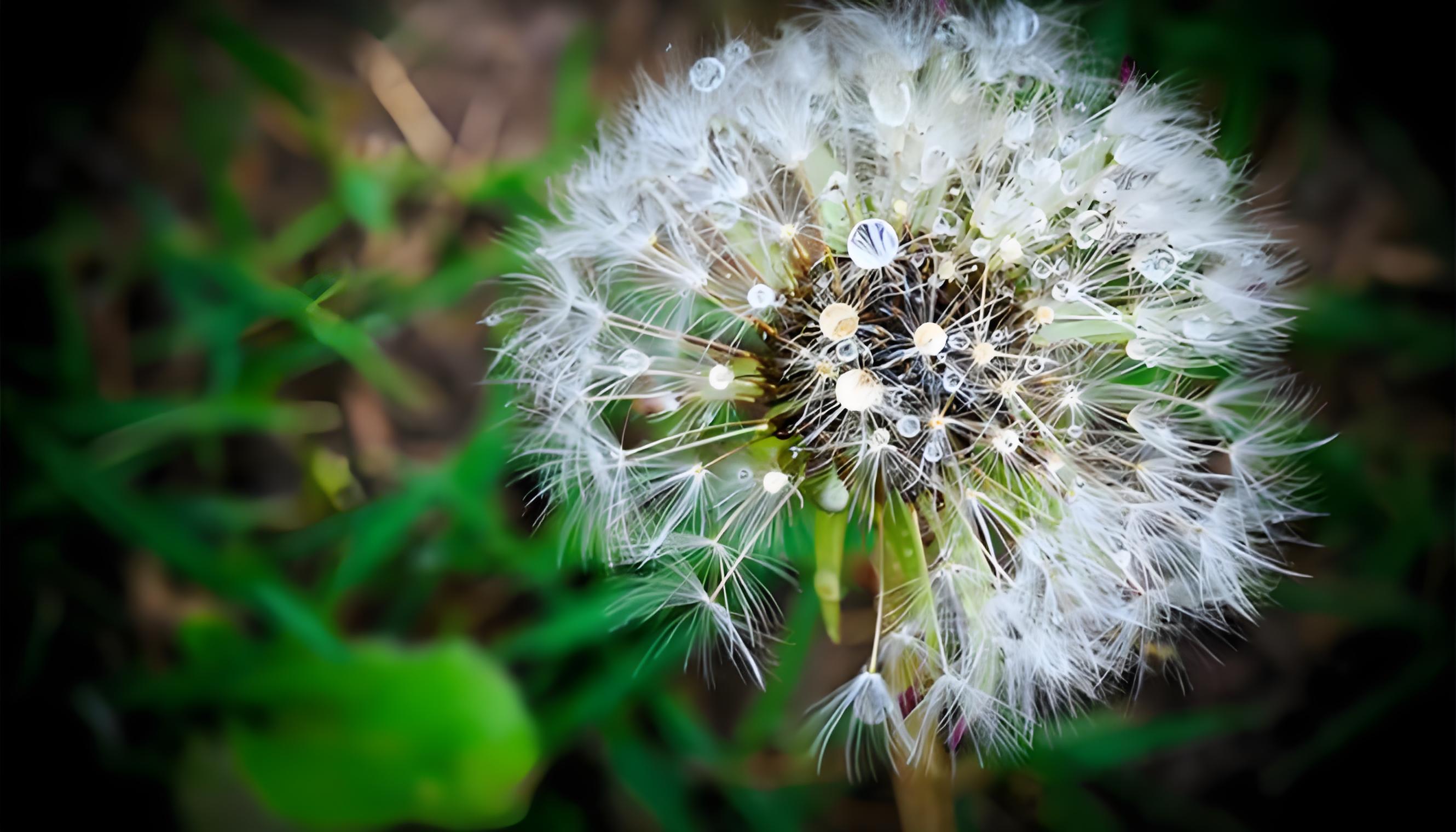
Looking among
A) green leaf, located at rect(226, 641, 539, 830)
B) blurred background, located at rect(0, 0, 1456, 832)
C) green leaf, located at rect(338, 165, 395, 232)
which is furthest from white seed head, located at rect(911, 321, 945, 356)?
green leaf, located at rect(338, 165, 395, 232)

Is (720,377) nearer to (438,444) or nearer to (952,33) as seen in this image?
(952,33)

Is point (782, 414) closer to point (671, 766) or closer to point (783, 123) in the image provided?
point (783, 123)

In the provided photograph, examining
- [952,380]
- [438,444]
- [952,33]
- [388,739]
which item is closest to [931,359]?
[952,380]

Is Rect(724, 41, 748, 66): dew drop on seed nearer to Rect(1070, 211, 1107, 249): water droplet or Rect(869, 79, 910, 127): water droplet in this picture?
Rect(869, 79, 910, 127): water droplet

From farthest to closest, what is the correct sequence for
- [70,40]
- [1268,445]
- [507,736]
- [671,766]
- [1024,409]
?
[70,40], [671,766], [507,736], [1268,445], [1024,409]

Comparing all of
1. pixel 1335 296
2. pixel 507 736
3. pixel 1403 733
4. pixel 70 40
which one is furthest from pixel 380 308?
pixel 1403 733
